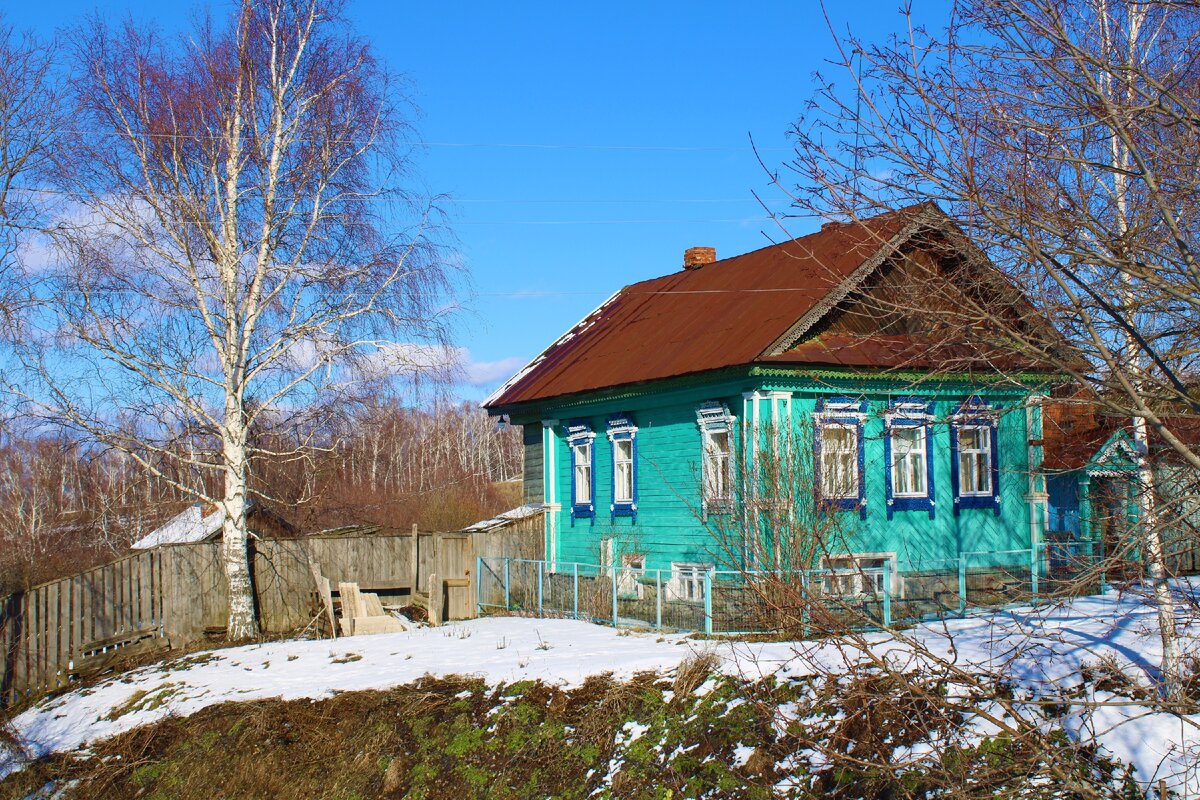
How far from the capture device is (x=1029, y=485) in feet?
59.5

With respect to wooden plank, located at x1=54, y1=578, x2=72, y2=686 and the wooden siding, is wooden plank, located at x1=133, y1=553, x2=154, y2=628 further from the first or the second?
the wooden siding

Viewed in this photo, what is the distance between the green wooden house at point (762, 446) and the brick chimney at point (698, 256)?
2.21 m

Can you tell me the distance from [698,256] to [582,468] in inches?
250

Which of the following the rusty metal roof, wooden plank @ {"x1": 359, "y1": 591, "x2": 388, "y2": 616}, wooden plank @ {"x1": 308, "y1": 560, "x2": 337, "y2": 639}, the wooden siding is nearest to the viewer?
the rusty metal roof

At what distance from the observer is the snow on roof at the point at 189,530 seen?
20422mm

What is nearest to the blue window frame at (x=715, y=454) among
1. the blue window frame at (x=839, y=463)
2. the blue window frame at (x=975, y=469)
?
the blue window frame at (x=839, y=463)

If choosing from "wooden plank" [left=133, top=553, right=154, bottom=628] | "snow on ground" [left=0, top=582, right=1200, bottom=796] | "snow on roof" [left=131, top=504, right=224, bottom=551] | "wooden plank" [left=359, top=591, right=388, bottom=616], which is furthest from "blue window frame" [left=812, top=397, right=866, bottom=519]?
"snow on roof" [left=131, top=504, right=224, bottom=551]

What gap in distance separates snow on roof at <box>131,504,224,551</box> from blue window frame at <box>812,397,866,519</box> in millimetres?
10722

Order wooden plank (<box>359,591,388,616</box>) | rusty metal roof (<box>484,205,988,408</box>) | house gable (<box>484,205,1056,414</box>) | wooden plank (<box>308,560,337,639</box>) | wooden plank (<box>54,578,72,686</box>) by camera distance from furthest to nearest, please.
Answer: wooden plank (<box>359,591,388,616</box>)
wooden plank (<box>308,560,337,639</box>)
wooden plank (<box>54,578,72,686</box>)
rusty metal roof (<box>484,205,988,408</box>)
house gable (<box>484,205,1056,414</box>)

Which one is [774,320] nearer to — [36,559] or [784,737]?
[784,737]

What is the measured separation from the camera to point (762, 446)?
1570 centimetres

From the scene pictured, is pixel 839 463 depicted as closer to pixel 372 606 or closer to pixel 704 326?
pixel 704 326

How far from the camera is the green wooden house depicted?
15.3 m

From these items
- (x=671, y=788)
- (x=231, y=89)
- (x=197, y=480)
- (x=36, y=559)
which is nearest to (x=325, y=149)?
(x=231, y=89)
